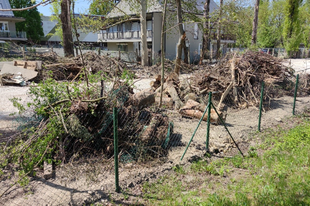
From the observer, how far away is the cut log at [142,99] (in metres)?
6.30

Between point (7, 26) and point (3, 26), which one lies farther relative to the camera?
point (7, 26)

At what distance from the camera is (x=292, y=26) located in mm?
42188

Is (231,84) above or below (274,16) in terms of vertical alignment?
below

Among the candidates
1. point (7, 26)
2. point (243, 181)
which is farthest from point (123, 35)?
point (243, 181)

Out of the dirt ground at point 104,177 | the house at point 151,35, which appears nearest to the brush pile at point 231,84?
the dirt ground at point 104,177

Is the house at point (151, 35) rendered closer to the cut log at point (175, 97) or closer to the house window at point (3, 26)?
the house window at point (3, 26)

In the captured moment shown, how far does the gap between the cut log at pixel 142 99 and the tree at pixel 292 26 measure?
41.0 m

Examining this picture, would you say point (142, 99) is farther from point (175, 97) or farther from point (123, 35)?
point (123, 35)

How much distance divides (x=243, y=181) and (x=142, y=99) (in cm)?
336

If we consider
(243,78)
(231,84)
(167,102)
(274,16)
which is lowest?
(167,102)

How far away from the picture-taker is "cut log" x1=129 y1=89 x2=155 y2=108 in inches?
248

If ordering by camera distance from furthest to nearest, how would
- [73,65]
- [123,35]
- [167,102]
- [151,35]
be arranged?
[123,35] < [151,35] < [73,65] < [167,102]

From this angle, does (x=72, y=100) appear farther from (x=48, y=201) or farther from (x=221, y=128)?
(x=221, y=128)

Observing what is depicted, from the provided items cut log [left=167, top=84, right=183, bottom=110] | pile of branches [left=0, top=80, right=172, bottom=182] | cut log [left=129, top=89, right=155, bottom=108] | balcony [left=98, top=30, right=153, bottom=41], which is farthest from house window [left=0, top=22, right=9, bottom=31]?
pile of branches [left=0, top=80, right=172, bottom=182]
